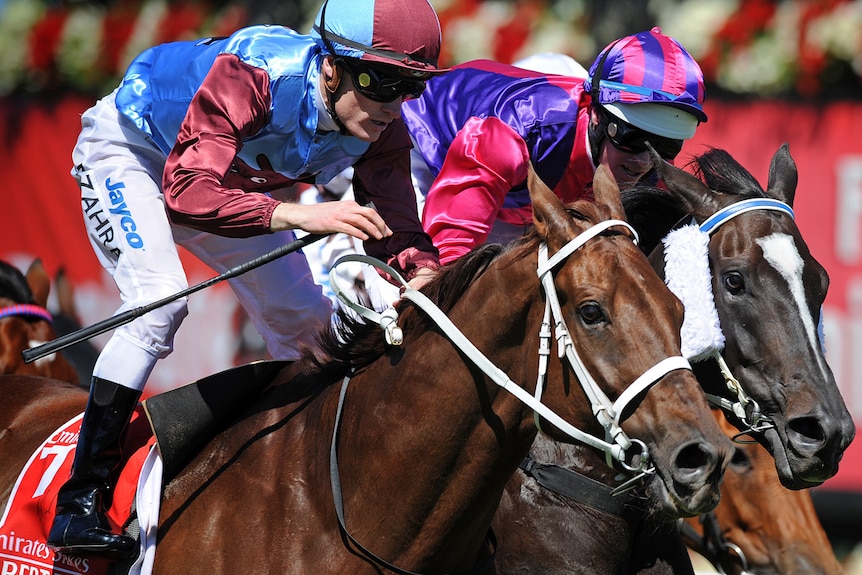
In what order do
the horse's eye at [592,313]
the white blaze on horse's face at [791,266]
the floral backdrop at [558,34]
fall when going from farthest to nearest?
the floral backdrop at [558,34], the white blaze on horse's face at [791,266], the horse's eye at [592,313]

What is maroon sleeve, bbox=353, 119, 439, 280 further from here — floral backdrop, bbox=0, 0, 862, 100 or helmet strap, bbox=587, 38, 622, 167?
floral backdrop, bbox=0, 0, 862, 100

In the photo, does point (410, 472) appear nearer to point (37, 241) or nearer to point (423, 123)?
point (423, 123)

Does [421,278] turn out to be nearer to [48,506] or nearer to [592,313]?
[592,313]

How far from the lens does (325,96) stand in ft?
10.5

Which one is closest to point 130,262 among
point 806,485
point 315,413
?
point 315,413

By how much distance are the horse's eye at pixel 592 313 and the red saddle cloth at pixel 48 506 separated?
131 centimetres

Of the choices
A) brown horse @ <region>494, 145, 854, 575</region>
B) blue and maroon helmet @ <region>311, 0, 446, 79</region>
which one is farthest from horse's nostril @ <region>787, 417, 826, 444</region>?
blue and maroon helmet @ <region>311, 0, 446, 79</region>

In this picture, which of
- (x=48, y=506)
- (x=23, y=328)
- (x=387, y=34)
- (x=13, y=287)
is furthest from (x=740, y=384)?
(x=13, y=287)

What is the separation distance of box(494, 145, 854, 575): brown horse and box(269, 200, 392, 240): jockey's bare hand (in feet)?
3.54

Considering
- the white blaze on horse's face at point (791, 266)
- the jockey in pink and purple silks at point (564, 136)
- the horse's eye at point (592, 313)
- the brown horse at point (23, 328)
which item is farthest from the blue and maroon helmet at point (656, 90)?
the brown horse at point (23, 328)

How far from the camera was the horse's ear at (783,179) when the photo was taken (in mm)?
3523

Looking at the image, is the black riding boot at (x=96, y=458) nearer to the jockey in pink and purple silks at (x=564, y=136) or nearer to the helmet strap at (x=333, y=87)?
the helmet strap at (x=333, y=87)

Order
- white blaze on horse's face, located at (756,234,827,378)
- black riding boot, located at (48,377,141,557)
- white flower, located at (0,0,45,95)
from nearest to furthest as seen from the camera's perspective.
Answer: black riding boot, located at (48,377,141,557) → white blaze on horse's face, located at (756,234,827,378) → white flower, located at (0,0,45,95)

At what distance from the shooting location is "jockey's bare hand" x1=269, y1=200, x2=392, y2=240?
2682 millimetres
